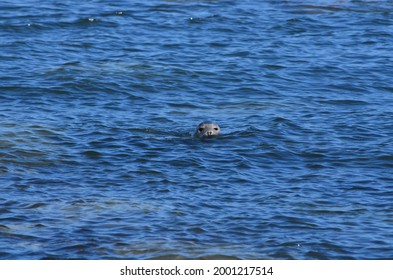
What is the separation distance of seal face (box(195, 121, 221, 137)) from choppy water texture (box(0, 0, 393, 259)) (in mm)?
202

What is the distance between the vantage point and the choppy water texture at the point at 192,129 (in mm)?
15320

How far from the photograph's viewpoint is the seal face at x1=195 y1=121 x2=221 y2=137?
20.4 metres

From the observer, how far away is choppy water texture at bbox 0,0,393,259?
15.3 m

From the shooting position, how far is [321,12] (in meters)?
33.4

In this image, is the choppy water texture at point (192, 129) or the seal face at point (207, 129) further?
the seal face at point (207, 129)

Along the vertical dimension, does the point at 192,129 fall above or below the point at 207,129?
above

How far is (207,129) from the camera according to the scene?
20.4 meters

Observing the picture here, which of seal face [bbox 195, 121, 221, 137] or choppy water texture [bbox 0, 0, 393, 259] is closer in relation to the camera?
choppy water texture [bbox 0, 0, 393, 259]

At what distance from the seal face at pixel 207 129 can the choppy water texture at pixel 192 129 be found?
202 millimetres

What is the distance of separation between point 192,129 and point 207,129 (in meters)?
1.05

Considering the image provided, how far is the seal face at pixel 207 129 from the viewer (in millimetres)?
20359
